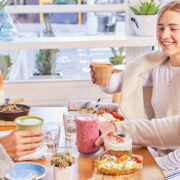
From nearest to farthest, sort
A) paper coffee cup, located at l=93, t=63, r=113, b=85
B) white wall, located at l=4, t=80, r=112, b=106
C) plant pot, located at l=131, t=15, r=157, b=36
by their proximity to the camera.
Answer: paper coffee cup, located at l=93, t=63, r=113, b=85 → plant pot, located at l=131, t=15, r=157, b=36 → white wall, located at l=4, t=80, r=112, b=106

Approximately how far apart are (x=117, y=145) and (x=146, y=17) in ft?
6.95

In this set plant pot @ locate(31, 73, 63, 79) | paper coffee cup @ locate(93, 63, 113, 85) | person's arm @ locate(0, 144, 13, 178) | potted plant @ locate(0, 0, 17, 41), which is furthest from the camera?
plant pot @ locate(31, 73, 63, 79)

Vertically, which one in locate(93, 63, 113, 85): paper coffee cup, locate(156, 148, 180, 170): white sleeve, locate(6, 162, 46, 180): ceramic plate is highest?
Answer: locate(93, 63, 113, 85): paper coffee cup

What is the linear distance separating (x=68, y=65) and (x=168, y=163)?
2208 mm

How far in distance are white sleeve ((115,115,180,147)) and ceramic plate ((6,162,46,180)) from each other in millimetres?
458

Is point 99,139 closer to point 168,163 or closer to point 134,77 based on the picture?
point 168,163

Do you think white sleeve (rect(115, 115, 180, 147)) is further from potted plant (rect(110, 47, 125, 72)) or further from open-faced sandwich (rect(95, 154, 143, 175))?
potted plant (rect(110, 47, 125, 72))

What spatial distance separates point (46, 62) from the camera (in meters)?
3.55

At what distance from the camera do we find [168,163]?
159 cm

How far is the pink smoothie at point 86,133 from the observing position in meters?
1.49

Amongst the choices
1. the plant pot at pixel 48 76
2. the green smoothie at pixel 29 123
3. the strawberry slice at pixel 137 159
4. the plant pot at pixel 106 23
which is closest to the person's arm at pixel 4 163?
the green smoothie at pixel 29 123

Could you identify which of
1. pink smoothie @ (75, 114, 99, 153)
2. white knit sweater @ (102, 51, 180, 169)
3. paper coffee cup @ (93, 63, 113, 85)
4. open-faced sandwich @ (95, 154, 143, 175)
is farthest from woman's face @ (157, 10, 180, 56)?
open-faced sandwich @ (95, 154, 143, 175)

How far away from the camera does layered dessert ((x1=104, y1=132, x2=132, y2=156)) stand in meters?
1.42

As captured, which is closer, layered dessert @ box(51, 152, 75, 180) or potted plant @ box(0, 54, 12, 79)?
layered dessert @ box(51, 152, 75, 180)
